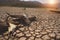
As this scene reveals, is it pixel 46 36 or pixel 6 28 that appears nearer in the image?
pixel 46 36

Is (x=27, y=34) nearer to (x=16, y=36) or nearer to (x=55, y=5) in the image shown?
(x=16, y=36)

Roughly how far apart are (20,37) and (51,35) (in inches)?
10.6

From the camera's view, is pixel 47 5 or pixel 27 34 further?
pixel 47 5

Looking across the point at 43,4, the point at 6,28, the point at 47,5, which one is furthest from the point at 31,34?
the point at 43,4

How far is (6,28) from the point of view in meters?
1.51

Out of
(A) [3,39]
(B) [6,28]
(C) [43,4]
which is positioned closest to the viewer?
(A) [3,39]

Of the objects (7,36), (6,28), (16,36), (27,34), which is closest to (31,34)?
(27,34)

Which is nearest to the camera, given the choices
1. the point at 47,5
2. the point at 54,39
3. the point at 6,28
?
the point at 54,39

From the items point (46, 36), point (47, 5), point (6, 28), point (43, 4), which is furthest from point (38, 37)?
point (43, 4)

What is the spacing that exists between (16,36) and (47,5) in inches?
177

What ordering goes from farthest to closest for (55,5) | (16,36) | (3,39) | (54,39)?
(55,5) → (3,39) → (16,36) → (54,39)

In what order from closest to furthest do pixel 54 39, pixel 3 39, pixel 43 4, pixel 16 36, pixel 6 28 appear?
pixel 54 39 < pixel 16 36 < pixel 3 39 < pixel 6 28 < pixel 43 4

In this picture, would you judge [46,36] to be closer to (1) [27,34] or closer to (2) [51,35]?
(2) [51,35]

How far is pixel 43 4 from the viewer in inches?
230
